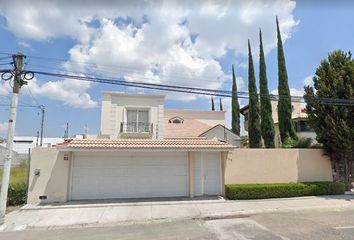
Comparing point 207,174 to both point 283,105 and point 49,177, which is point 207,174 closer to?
point 49,177

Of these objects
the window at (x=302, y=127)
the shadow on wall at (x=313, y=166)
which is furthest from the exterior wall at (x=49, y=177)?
the window at (x=302, y=127)

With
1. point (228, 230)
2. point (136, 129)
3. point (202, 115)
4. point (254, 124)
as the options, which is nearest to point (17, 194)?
point (228, 230)

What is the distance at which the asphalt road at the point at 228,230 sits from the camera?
7.65 meters

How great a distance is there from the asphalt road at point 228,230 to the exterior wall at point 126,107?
13618 mm

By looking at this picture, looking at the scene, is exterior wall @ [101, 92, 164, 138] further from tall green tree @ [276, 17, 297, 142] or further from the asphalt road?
the asphalt road

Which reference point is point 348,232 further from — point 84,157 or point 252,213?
point 84,157

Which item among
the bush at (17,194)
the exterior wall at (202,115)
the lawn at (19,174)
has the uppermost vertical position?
the exterior wall at (202,115)

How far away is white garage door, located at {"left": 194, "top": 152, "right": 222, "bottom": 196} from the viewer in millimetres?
14297

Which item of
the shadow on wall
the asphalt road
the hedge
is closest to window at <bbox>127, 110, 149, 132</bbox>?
the hedge

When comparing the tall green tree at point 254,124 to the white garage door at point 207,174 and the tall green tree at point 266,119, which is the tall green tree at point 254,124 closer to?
the tall green tree at point 266,119

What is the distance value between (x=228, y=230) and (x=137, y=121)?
1571 centimetres

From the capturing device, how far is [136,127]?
22.6 m

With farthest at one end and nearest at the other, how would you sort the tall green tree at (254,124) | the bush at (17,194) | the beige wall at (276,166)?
the tall green tree at (254,124) < the beige wall at (276,166) < the bush at (17,194)

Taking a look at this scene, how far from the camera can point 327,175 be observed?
1577cm
